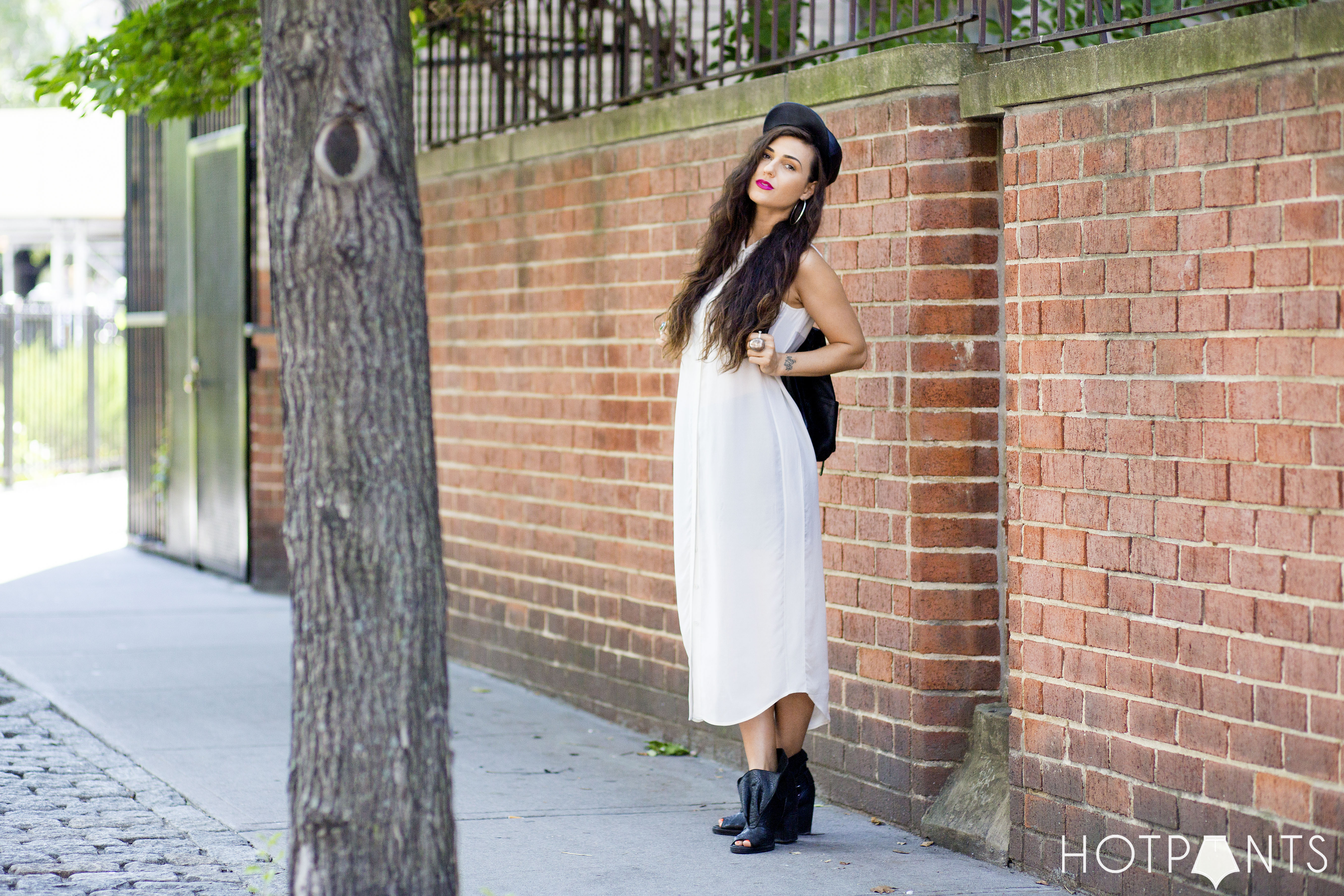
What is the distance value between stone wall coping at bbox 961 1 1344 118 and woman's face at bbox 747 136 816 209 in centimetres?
53

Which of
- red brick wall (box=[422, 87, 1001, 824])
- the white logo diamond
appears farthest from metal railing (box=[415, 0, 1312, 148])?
the white logo diamond

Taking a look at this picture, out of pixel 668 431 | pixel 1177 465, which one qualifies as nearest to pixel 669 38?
pixel 668 431

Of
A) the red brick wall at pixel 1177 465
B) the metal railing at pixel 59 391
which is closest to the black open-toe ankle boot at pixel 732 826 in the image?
the red brick wall at pixel 1177 465

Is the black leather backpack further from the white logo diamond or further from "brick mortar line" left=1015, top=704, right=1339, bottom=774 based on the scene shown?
→ the white logo diamond

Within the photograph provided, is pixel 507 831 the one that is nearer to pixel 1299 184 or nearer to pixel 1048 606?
pixel 1048 606

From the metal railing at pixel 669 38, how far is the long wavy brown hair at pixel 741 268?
732mm

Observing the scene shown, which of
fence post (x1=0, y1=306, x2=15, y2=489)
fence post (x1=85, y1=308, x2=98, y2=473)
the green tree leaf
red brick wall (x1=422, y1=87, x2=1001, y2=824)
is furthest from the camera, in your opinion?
fence post (x1=85, y1=308, x2=98, y2=473)

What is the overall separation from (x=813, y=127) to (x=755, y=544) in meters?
1.19

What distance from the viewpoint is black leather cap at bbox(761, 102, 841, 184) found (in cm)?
465

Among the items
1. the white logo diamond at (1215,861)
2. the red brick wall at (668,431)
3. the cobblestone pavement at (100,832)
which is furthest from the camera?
the red brick wall at (668,431)

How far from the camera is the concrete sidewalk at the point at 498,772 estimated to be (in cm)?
454

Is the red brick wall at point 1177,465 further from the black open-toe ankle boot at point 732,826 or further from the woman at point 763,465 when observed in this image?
the black open-toe ankle boot at point 732,826

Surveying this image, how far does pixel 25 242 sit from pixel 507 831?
3135 centimetres

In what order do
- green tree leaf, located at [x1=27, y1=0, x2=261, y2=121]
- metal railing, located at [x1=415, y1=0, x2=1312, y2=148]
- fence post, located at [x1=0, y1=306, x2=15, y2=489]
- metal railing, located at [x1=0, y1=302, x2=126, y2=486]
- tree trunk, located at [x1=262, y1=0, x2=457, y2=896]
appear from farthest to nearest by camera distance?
metal railing, located at [x1=0, y1=302, x2=126, y2=486]
fence post, located at [x1=0, y1=306, x2=15, y2=489]
green tree leaf, located at [x1=27, y1=0, x2=261, y2=121]
metal railing, located at [x1=415, y1=0, x2=1312, y2=148]
tree trunk, located at [x1=262, y1=0, x2=457, y2=896]
